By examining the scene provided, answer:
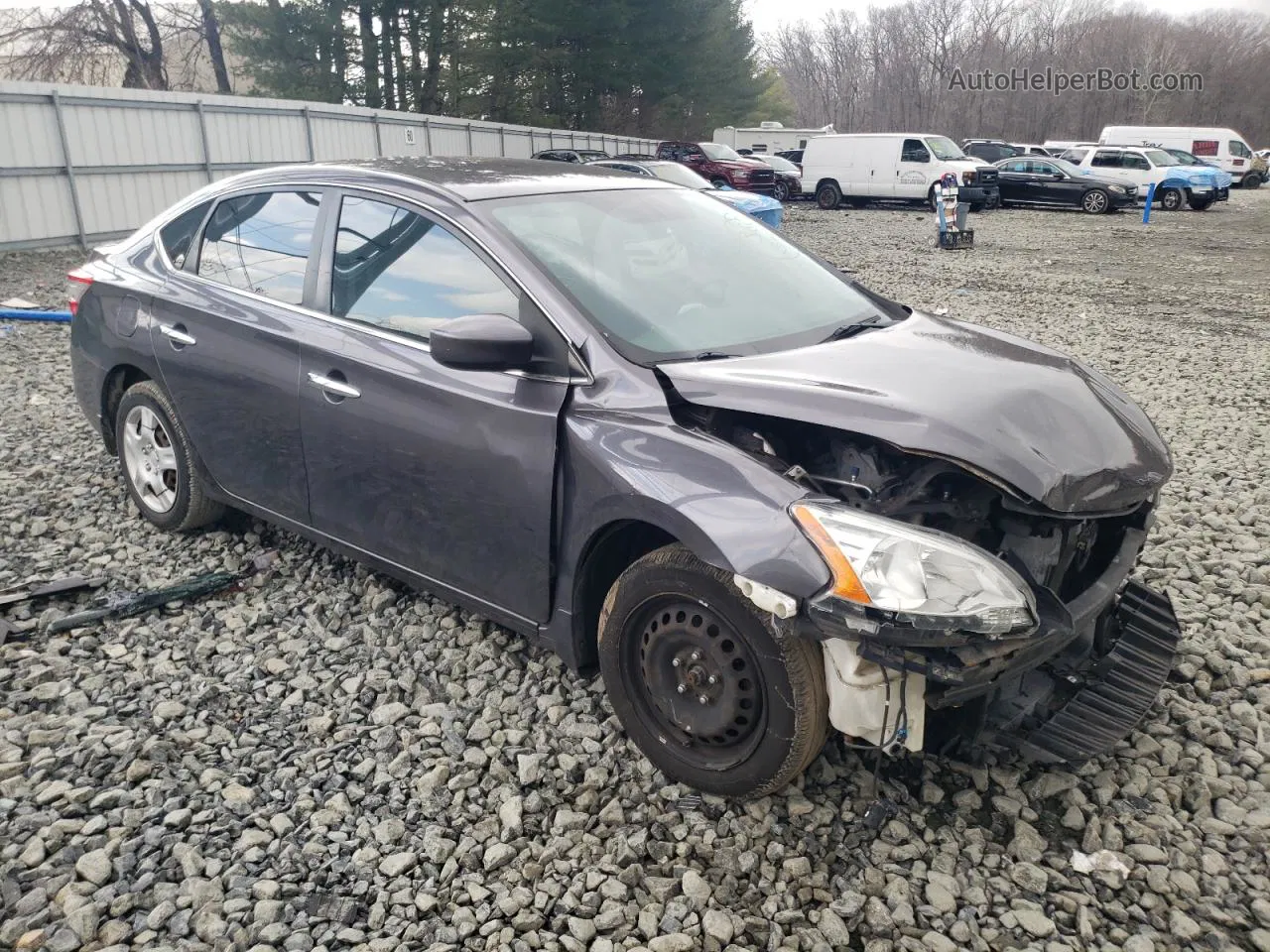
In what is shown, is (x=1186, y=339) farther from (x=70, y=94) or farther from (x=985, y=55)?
(x=985, y=55)

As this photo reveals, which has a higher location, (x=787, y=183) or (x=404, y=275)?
(x=404, y=275)

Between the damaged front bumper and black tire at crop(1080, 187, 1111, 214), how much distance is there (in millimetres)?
26119

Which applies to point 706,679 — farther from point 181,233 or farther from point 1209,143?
point 1209,143

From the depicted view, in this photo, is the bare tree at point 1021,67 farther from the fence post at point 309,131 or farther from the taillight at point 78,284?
the taillight at point 78,284

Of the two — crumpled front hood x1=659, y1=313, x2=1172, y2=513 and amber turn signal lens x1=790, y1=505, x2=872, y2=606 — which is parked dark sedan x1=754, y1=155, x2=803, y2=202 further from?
amber turn signal lens x1=790, y1=505, x2=872, y2=606

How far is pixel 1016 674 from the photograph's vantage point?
248cm

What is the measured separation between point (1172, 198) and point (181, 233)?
1162 inches

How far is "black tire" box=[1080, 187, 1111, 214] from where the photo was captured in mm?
25766

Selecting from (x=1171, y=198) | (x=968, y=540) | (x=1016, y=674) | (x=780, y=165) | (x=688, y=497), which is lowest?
(x=1171, y=198)

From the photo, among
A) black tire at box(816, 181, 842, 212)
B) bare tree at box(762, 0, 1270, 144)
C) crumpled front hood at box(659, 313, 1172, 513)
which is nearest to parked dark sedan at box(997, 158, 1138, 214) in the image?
black tire at box(816, 181, 842, 212)

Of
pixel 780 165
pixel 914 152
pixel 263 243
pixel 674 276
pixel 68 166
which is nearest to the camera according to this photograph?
pixel 674 276

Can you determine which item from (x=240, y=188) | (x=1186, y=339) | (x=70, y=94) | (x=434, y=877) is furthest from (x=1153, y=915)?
(x=70, y=94)

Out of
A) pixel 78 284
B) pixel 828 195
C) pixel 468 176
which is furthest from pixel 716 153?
pixel 468 176

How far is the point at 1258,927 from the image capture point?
7.70 feet
